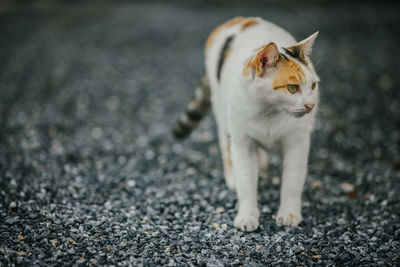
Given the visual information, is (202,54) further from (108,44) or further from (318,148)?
(318,148)

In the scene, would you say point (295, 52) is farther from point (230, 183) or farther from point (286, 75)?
point (230, 183)

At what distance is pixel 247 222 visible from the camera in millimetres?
3781

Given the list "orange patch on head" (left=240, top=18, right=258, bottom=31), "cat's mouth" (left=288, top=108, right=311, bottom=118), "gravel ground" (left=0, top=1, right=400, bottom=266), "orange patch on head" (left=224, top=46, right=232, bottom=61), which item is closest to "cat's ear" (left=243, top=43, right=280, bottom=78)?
"cat's mouth" (left=288, top=108, right=311, bottom=118)

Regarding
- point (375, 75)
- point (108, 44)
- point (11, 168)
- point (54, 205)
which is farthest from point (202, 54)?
point (54, 205)

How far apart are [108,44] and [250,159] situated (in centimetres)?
887

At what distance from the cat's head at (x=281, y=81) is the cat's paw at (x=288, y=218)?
122 cm

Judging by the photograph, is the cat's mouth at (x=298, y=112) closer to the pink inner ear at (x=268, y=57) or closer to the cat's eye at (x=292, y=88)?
the cat's eye at (x=292, y=88)

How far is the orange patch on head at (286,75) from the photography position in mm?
2984

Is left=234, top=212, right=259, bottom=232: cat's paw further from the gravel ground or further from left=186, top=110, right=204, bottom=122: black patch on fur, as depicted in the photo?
left=186, top=110, right=204, bottom=122: black patch on fur

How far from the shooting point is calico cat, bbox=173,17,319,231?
9.93ft

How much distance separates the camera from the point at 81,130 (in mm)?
6707

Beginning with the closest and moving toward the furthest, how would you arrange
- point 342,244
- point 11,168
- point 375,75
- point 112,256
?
point 112,256 → point 342,244 → point 11,168 → point 375,75

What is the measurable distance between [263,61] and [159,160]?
310 cm

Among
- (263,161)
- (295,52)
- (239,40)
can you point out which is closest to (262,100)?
(295,52)
